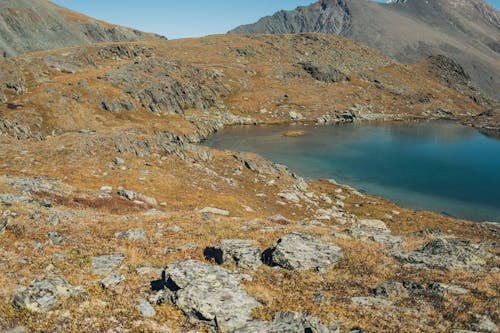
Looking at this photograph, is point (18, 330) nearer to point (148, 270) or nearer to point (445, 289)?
point (148, 270)

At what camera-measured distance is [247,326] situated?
12.9 meters

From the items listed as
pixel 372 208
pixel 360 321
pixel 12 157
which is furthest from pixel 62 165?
pixel 372 208

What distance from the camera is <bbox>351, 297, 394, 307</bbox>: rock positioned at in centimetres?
1567

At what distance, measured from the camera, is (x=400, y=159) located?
3605 inches

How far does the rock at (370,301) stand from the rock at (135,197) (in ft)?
85.7

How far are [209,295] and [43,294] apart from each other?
670 cm

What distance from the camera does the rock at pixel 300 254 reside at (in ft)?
62.3

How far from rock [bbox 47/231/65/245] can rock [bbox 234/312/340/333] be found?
13007mm

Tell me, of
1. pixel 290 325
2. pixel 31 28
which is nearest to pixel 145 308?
pixel 290 325

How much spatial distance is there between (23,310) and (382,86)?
21261cm

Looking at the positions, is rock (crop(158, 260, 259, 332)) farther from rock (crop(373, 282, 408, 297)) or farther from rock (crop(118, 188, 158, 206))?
rock (crop(118, 188, 158, 206))

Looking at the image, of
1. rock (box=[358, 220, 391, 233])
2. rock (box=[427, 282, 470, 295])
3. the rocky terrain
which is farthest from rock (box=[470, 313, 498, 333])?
rock (box=[358, 220, 391, 233])

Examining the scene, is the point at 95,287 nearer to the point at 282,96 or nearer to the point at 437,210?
the point at 437,210

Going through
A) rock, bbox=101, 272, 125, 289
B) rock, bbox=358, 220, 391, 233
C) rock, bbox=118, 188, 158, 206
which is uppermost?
rock, bbox=101, 272, 125, 289
